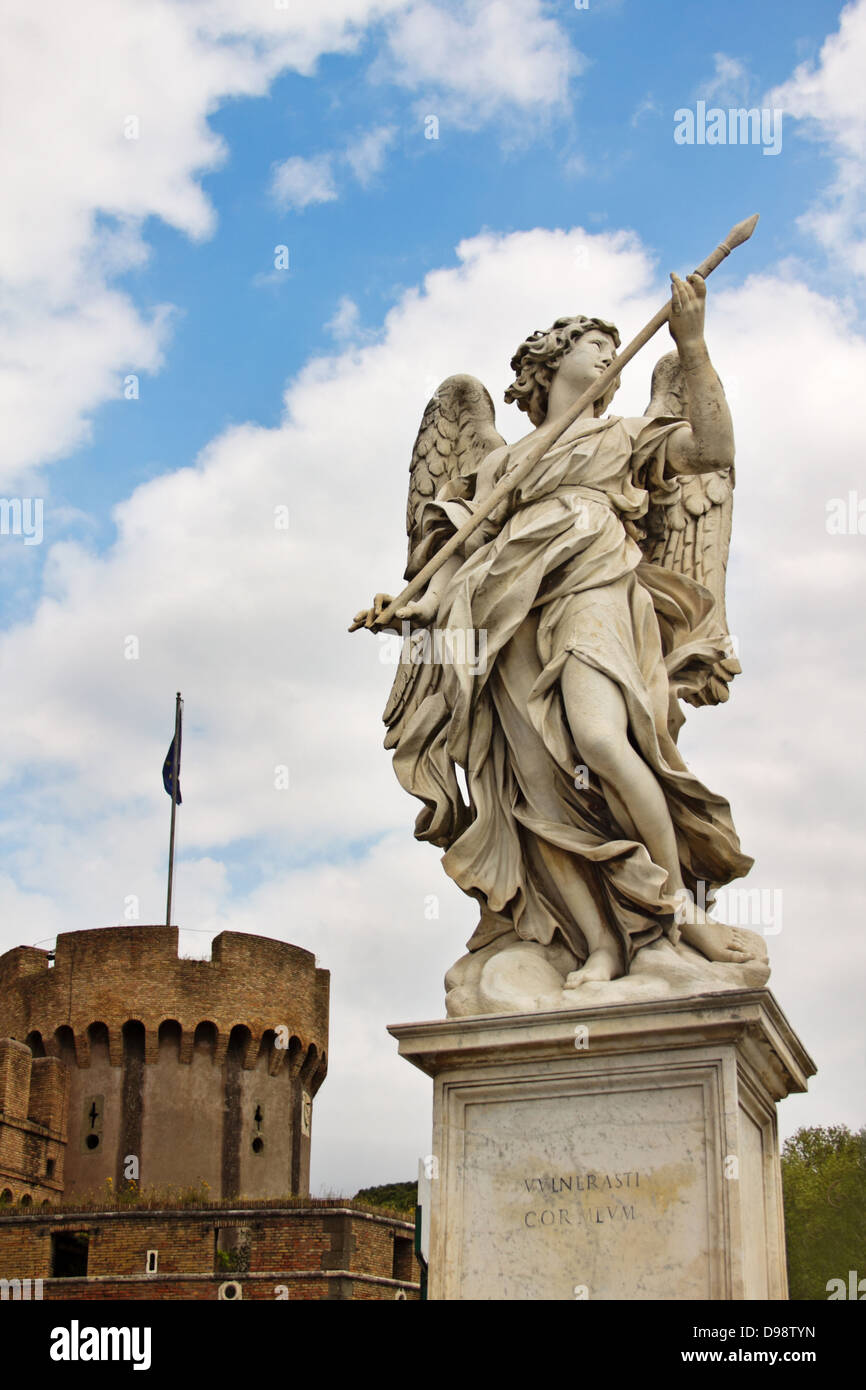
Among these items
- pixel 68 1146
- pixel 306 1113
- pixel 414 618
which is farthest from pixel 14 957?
pixel 414 618

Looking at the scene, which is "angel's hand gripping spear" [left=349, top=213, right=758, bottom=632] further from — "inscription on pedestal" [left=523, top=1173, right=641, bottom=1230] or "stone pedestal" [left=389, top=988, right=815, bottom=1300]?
"inscription on pedestal" [left=523, top=1173, right=641, bottom=1230]

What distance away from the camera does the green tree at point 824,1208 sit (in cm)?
2853

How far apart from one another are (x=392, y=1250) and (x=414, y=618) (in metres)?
26.6

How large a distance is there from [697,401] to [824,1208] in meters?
27.7

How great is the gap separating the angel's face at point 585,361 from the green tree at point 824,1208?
22998mm

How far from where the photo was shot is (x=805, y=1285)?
1125 inches

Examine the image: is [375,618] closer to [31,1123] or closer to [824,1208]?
[824,1208]

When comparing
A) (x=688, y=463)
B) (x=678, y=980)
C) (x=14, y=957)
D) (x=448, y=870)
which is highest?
(x=14, y=957)

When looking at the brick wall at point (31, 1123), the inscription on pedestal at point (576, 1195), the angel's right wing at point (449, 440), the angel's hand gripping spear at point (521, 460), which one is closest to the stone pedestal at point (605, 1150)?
the inscription on pedestal at point (576, 1195)

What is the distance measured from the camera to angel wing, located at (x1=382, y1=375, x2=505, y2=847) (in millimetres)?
5785

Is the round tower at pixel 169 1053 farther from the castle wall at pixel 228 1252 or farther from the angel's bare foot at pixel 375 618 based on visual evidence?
the angel's bare foot at pixel 375 618

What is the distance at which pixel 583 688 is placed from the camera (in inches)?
209

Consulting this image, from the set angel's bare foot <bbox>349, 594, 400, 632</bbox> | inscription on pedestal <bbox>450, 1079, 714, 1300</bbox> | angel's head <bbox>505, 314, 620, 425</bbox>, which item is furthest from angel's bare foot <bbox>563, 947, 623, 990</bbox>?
angel's head <bbox>505, 314, 620, 425</bbox>
